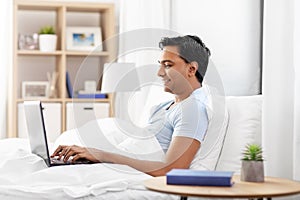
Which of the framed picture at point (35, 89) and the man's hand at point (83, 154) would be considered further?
the framed picture at point (35, 89)

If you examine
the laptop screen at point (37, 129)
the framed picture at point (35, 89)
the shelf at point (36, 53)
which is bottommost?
the laptop screen at point (37, 129)

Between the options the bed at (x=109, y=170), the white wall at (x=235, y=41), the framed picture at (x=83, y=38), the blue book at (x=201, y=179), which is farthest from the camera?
the framed picture at (x=83, y=38)

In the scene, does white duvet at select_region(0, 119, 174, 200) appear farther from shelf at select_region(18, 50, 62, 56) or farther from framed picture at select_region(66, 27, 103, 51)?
framed picture at select_region(66, 27, 103, 51)

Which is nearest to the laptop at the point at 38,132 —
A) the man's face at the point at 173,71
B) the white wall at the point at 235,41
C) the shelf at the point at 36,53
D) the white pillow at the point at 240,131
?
the man's face at the point at 173,71

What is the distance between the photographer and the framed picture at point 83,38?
4.65 m

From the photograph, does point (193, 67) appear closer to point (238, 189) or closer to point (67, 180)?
point (67, 180)

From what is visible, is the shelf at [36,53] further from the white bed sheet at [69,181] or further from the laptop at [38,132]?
the white bed sheet at [69,181]

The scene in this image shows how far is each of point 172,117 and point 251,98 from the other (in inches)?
13.9

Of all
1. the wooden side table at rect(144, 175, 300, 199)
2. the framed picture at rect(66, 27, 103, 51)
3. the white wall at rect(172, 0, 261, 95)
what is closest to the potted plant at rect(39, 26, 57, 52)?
the framed picture at rect(66, 27, 103, 51)

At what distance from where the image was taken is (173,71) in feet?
7.74

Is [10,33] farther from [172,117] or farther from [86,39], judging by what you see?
[172,117]

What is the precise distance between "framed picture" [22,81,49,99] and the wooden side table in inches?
116

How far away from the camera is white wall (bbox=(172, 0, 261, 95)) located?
288 centimetres

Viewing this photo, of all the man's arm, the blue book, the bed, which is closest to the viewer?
the blue book
